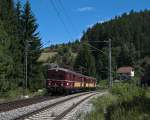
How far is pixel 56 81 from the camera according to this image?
49.5 meters

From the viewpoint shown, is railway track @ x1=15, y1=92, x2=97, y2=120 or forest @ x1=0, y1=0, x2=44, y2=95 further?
forest @ x1=0, y1=0, x2=44, y2=95

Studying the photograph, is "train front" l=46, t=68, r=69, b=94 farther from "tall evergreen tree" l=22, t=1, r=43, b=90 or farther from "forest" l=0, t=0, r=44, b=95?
"tall evergreen tree" l=22, t=1, r=43, b=90

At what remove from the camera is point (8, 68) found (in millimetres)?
48344

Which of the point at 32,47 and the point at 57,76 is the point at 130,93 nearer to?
the point at 57,76

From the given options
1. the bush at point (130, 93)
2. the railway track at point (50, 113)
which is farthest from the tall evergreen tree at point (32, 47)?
the railway track at point (50, 113)

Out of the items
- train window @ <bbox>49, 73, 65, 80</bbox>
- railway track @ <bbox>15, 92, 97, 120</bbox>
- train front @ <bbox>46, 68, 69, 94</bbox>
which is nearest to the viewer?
railway track @ <bbox>15, 92, 97, 120</bbox>

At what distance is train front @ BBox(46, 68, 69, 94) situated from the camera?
4903 cm

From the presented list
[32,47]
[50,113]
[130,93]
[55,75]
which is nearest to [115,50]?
[32,47]

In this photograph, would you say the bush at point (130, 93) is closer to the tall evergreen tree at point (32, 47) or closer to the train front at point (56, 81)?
the train front at point (56, 81)

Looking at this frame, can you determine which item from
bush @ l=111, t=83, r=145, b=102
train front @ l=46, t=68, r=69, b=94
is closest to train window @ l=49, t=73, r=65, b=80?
train front @ l=46, t=68, r=69, b=94

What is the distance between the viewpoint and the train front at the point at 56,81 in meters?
49.0

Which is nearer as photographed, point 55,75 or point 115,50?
point 55,75

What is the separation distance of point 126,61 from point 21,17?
8742cm

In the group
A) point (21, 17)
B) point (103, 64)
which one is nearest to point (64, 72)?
point (21, 17)
